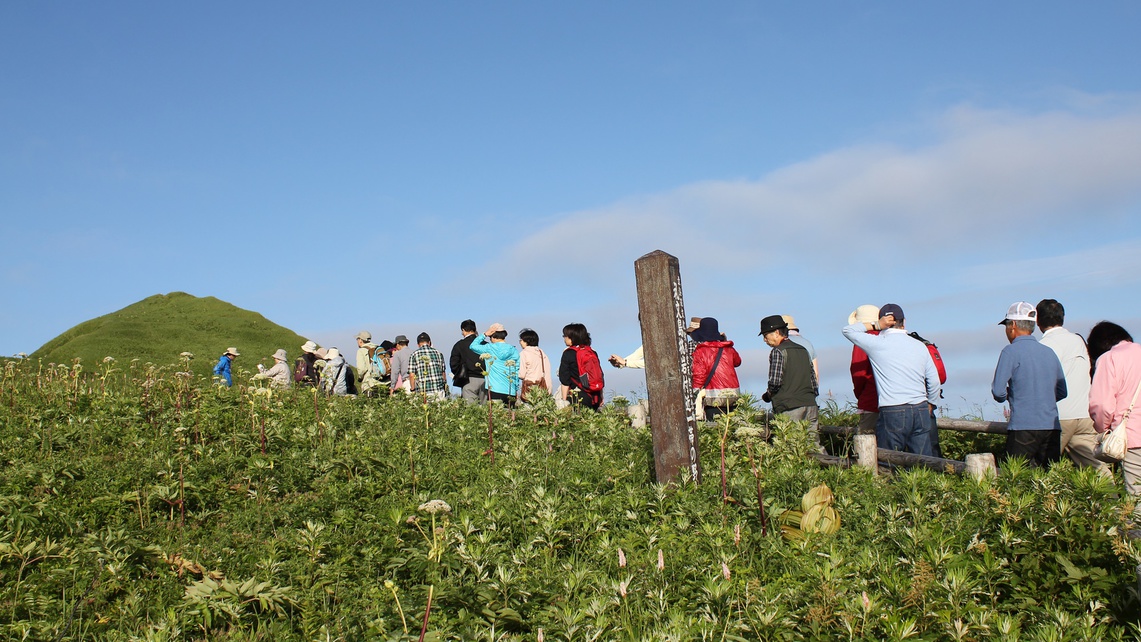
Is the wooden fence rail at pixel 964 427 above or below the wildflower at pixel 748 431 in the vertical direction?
below

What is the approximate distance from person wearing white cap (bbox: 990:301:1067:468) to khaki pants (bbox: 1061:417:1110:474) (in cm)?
22

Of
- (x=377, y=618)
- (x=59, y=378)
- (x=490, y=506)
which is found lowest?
(x=377, y=618)

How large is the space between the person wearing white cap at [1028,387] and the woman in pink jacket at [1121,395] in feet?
1.24

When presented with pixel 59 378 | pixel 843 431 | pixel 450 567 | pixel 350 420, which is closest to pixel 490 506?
pixel 450 567

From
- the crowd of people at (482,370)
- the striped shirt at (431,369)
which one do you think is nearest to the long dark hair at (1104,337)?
the crowd of people at (482,370)

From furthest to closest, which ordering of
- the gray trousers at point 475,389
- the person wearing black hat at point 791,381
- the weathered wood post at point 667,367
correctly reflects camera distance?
the gray trousers at point 475,389 < the person wearing black hat at point 791,381 < the weathered wood post at point 667,367

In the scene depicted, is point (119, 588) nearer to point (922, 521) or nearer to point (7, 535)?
point (7, 535)

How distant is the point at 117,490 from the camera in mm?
7500

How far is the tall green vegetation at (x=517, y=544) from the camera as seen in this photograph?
429 centimetres

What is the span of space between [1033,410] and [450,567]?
5.80 metres

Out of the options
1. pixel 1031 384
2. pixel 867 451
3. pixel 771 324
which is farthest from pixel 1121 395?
pixel 771 324

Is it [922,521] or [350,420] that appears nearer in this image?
[922,521]

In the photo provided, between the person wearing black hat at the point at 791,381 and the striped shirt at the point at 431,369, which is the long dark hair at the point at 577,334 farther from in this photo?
the person wearing black hat at the point at 791,381

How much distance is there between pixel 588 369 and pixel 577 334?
1.78 feet
